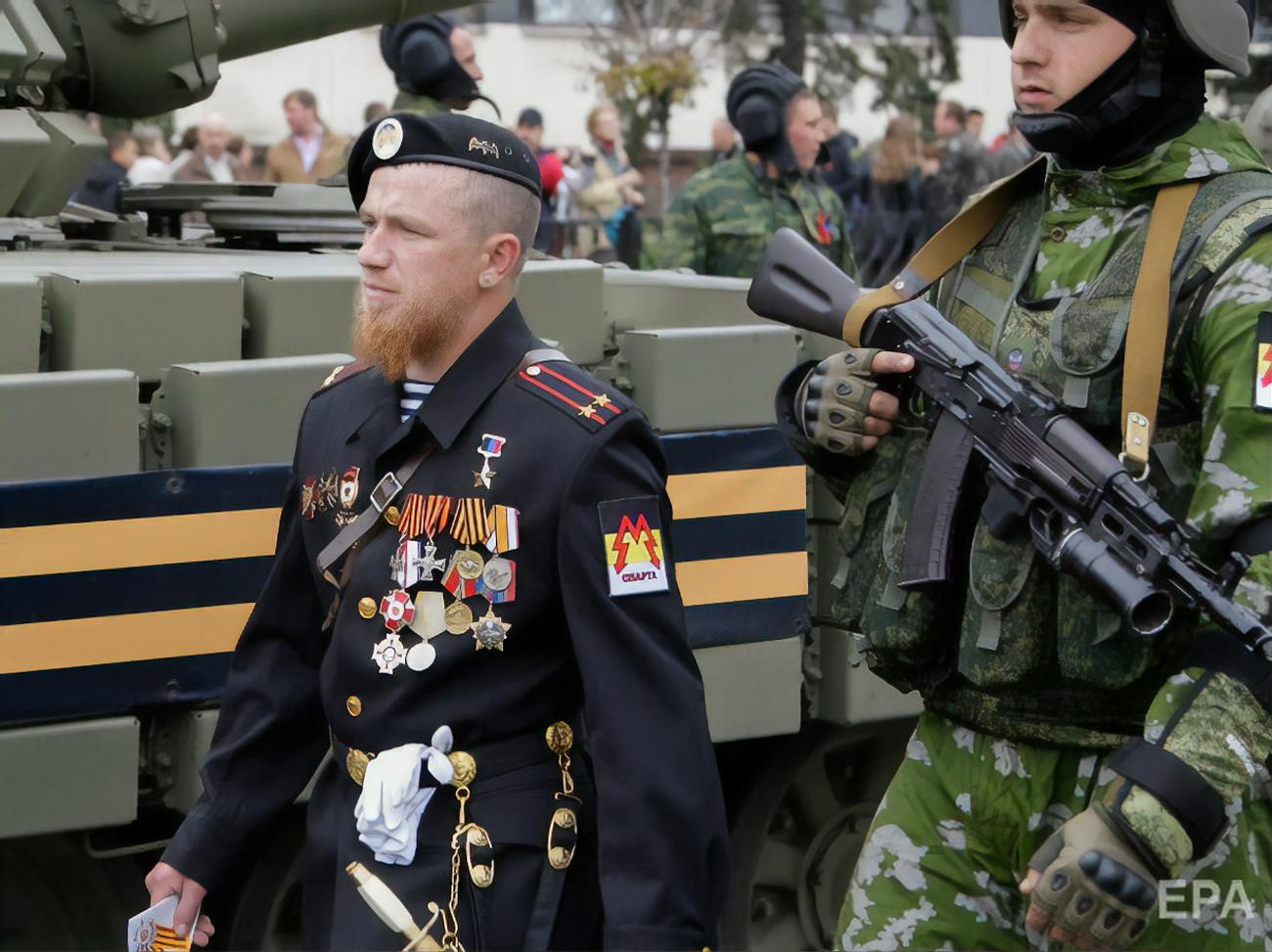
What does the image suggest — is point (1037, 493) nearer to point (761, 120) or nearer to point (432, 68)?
point (432, 68)

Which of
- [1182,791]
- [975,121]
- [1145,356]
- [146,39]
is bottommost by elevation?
[1182,791]

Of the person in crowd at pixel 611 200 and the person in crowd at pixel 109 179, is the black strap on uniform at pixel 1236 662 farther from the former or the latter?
the person in crowd at pixel 611 200

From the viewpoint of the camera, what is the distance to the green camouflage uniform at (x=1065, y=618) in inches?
125

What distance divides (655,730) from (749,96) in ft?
25.5

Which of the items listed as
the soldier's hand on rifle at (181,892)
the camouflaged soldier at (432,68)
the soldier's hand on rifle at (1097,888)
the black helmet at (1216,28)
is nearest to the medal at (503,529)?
the soldier's hand on rifle at (181,892)

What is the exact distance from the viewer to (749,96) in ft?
34.6

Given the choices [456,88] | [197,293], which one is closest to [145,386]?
[197,293]

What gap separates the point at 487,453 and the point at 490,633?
263mm

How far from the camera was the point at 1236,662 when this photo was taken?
3.13m

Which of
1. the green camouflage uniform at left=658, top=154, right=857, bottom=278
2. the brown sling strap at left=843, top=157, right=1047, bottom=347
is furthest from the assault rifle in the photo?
the green camouflage uniform at left=658, top=154, right=857, bottom=278

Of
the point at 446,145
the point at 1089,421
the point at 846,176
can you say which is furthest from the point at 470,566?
the point at 846,176

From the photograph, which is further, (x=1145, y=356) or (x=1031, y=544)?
(x=1031, y=544)

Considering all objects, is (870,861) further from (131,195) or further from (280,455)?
(131,195)

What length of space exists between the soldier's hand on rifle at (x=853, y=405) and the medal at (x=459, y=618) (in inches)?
32.8
